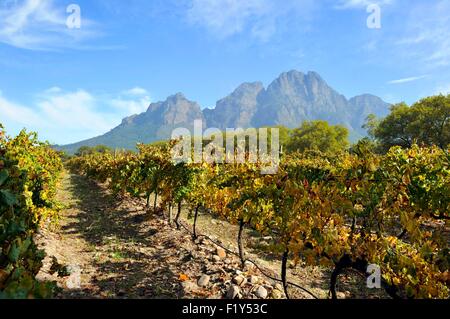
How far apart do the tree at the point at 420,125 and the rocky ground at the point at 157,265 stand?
39180 millimetres

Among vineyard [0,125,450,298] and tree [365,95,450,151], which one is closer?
vineyard [0,125,450,298]

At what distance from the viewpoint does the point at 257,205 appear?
742 centimetres

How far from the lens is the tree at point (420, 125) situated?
148 ft

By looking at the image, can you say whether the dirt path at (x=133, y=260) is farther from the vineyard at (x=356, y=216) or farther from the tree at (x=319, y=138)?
the tree at (x=319, y=138)

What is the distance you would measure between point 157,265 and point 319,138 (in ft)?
217

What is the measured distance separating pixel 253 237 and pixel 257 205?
5669 mm

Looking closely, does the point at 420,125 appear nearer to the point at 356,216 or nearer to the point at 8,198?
the point at 356,216

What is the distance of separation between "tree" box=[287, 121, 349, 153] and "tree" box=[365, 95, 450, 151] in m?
16.1

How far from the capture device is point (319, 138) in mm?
71188

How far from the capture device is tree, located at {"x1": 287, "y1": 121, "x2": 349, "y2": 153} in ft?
227
